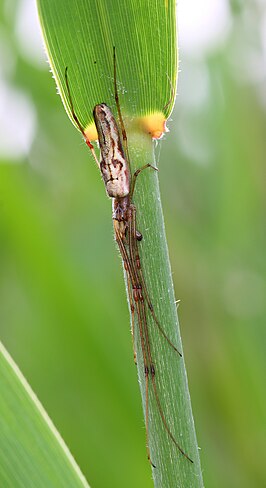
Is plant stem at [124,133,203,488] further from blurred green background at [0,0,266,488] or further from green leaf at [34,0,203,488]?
blurred green background at [0,0,266,488]

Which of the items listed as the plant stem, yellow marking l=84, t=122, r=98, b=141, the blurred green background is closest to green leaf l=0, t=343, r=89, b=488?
the plant stem

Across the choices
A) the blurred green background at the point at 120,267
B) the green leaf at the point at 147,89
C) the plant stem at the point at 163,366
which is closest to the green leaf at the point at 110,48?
the green leaf at the point at 147,89

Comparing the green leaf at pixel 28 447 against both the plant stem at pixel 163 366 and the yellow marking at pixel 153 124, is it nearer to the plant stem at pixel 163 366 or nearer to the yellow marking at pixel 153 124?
the plant stem at pixel 163 366

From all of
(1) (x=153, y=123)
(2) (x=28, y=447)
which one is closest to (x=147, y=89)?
(1) (x=153, y=123)

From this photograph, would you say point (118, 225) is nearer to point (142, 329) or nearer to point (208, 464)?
point (142, 329)

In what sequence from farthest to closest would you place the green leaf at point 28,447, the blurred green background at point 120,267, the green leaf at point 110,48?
the blurred green background at point 120,267 < the green leaf at point 110,48 < the green leaf at point 28,447

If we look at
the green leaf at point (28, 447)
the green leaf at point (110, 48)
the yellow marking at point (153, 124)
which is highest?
the green leaf at point (110, 48)
